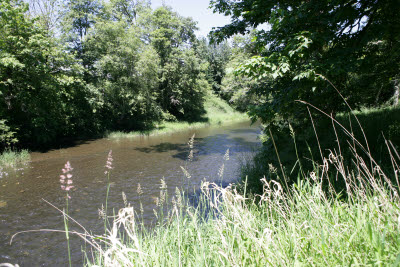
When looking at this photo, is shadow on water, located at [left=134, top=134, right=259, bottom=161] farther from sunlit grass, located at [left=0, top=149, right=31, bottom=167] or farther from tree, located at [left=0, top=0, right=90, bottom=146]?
tree, located at [left=0, top=0, right=90, bottom=146]

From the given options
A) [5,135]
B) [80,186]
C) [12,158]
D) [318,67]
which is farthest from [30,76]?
[318,67]

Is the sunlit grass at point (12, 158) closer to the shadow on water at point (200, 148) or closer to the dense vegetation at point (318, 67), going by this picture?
the shadow on water at point (200, 148)

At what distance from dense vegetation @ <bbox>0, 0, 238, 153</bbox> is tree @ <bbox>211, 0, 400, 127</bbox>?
14932mm

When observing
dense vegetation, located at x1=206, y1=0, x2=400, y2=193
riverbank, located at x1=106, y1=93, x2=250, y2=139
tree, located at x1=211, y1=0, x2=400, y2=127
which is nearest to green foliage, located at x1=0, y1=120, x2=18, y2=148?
riverbank, located at x1=106, y1=93, x2=250, y2=139

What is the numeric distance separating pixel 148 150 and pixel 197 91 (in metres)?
20.7

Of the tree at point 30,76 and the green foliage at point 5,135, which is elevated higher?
the tree at point 30,76

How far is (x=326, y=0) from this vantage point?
5457 mm

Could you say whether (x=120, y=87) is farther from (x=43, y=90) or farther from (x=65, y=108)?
(x=43, y=90)

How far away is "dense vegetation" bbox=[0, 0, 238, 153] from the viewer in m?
15.7

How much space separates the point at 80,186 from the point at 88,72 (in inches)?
654

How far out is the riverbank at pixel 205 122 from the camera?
2378 centimetres

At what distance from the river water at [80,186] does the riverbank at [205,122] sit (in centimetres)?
595

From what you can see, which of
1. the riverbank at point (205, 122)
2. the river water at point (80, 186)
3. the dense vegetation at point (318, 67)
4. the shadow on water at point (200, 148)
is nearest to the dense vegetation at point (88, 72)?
the riverbank at point (205, 122)

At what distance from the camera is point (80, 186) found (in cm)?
959
